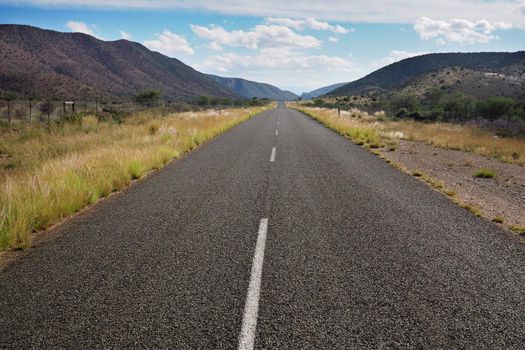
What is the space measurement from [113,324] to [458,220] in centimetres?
577

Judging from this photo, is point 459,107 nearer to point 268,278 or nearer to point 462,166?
point 462,166

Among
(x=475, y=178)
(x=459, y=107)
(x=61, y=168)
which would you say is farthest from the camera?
(x=459, y=107)

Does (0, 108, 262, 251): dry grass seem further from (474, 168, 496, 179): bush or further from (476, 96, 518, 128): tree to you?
(476, 96, 518, 128): tree

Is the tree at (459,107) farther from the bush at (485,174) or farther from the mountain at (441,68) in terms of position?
the mountain at (441,68)

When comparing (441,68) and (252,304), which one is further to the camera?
(441,68)

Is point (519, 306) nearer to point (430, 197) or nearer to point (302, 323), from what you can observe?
point (302, 323)

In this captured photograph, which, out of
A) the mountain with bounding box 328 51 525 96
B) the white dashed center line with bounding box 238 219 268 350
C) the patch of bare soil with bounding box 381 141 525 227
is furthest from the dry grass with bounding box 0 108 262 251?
the mountain with bounding box 328 51 525 96

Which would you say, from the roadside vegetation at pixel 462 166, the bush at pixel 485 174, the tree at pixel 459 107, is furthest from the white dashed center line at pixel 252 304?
the tree at pixel 459 107

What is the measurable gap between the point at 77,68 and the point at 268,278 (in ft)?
413

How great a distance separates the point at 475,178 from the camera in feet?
34.2

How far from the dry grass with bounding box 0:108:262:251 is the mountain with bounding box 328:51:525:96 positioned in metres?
101

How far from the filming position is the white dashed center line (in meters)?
2.86

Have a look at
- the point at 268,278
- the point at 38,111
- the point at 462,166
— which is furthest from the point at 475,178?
the point at 38,111

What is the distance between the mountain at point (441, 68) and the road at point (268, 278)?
104 m
